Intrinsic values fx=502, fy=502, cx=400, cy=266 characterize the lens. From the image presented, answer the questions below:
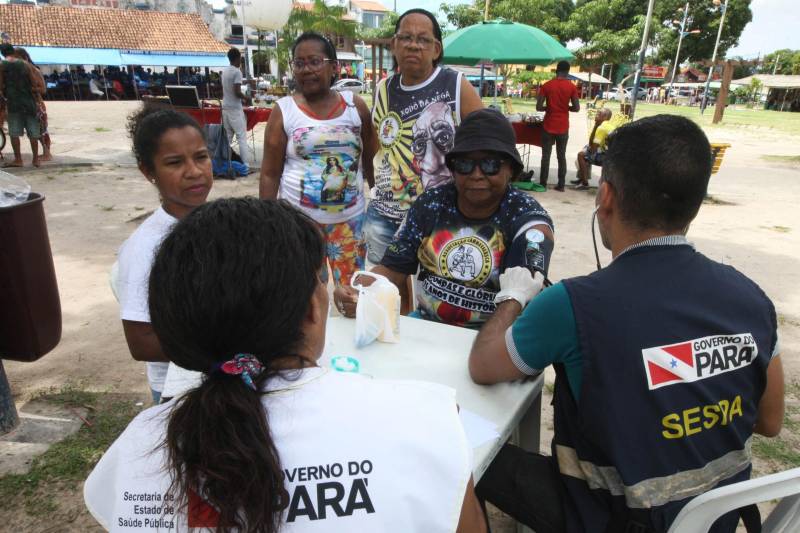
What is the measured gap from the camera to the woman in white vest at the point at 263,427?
744mm

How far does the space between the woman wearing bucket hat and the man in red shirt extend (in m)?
5.51

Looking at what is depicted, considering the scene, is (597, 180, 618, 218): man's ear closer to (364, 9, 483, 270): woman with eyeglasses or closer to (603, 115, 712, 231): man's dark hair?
(603, 115, 712, 231): man's dark hair

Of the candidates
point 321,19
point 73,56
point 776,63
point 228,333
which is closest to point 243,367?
point 228,333

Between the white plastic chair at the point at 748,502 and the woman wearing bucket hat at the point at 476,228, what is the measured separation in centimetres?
93

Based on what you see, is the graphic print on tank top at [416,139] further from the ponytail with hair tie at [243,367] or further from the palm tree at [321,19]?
the palm tree at [321,19]

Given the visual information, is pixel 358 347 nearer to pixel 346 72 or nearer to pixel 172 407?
pixel 172 407

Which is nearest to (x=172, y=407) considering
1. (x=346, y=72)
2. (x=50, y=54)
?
(x=50, y=54)

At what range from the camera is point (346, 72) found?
38.4m

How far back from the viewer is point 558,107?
716 centimetres

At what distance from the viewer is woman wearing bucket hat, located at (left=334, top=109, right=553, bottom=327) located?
1.95 m

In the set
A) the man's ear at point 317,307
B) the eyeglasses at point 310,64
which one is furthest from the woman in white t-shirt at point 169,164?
the man's ear at point 317,307

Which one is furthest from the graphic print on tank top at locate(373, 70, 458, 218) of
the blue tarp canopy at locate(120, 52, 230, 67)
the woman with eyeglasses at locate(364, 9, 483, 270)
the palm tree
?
the blue tarp canopy at locate(120, 52, 230, 67)

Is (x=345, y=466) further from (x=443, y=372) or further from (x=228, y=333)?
(x=443, y=372)

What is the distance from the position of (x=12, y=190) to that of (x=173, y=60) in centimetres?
2949
